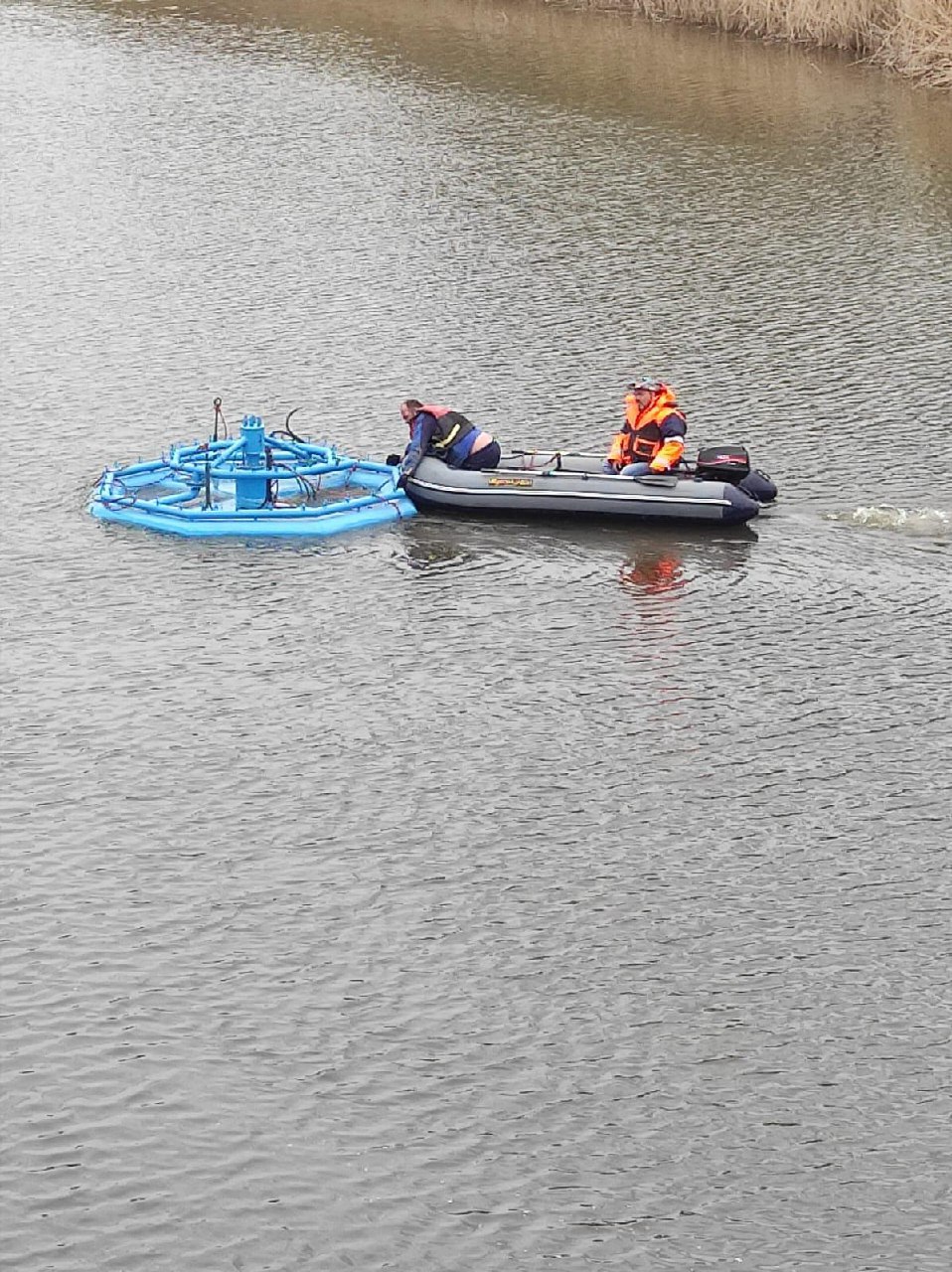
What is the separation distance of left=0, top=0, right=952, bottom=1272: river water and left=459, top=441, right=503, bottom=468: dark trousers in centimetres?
67

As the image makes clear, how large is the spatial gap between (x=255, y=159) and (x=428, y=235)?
5.28 metres

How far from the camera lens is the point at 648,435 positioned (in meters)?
20.1

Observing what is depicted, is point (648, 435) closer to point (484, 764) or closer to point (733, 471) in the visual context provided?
point (733, 471)

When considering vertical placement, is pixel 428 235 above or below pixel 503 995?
above

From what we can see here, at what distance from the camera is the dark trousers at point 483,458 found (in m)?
20.4

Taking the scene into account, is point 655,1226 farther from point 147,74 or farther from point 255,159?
point 147,74

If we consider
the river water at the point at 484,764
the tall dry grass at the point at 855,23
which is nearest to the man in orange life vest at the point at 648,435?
the river water at the point at 484,764

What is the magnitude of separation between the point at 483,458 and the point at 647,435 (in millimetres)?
1651

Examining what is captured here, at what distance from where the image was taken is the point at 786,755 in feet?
53.1

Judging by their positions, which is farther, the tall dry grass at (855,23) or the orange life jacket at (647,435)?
the tall dry grass at (855,23)

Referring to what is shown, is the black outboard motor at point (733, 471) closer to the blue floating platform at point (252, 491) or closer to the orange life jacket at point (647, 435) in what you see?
the orange life jacket at point (647, 435)

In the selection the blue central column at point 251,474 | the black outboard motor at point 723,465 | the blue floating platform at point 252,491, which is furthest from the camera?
the blue central column at point 251,474

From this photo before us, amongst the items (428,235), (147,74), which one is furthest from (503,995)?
(147,74)

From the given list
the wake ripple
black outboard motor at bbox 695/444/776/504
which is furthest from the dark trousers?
the wake ripple
